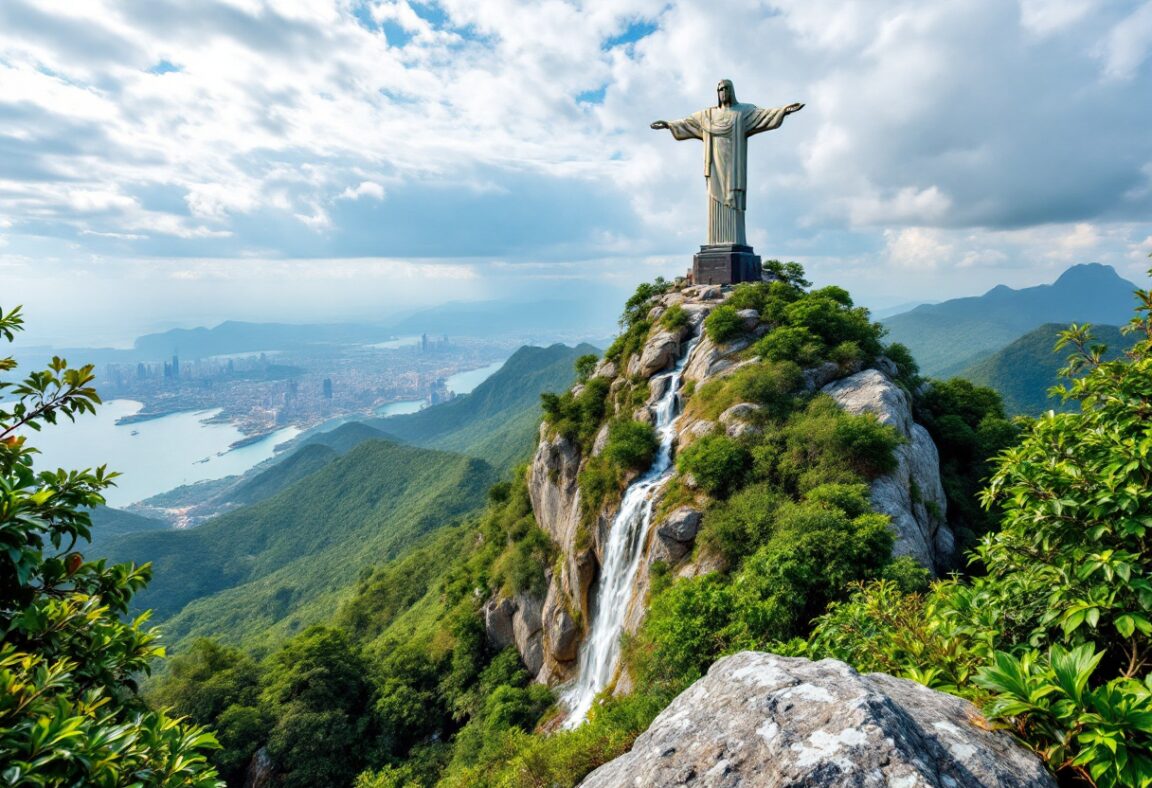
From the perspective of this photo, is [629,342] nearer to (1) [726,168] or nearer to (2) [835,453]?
(1) [726,168]

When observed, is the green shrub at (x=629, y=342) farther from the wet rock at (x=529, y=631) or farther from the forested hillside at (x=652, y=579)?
the wet rock at (x=529, y=631)

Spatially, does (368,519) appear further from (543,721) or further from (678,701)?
(678,701)

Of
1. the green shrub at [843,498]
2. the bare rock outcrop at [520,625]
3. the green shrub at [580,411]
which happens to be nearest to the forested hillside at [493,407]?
the green shrub at [580,411]

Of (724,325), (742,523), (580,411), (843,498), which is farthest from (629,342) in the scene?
(843,498)

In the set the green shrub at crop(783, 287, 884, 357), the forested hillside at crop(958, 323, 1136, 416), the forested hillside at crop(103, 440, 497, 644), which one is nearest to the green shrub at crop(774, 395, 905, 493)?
the green shrub at crop(783, 287, 884, 357)

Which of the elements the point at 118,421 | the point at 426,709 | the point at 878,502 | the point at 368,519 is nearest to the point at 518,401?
the point at 368,519

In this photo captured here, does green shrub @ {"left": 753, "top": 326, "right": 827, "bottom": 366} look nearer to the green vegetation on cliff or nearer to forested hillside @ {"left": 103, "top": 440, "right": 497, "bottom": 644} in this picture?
the green vegetation on cliff

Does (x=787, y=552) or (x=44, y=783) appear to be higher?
(x=44, y=783)
